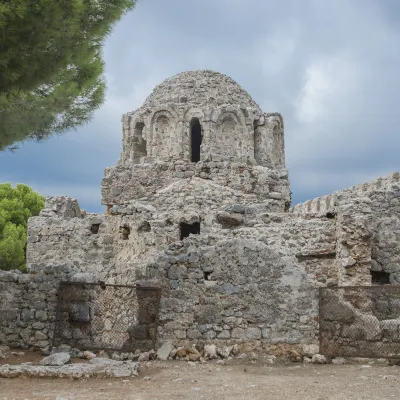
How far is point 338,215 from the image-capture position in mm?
10844

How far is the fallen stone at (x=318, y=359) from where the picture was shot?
8.29 metres

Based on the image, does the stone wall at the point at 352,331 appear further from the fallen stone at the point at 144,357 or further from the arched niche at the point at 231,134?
the arched niche at the point at 231,134

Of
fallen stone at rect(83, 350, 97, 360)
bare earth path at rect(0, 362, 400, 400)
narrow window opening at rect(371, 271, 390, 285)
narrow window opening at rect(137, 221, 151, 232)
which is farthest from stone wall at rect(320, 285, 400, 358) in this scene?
narrow window opening at rect(137, 221, 151, 232)

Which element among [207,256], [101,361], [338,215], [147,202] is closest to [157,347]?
[101,361]

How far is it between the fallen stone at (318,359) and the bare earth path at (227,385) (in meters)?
0.25

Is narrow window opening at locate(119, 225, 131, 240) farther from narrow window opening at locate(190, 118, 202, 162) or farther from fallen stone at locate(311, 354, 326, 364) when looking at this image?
narrow window opening at locate(190, 118, 202, 162)

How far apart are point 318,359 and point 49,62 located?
20.5 feet

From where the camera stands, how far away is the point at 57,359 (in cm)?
796

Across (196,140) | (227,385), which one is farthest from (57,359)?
(196,140)

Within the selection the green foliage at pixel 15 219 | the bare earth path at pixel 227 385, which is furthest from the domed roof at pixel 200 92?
the bare earth path at pixel 227 385

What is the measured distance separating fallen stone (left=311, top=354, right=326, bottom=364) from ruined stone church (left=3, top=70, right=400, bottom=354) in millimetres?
292

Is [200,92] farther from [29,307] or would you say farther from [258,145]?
[29,307]

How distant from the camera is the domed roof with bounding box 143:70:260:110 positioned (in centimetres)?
2253

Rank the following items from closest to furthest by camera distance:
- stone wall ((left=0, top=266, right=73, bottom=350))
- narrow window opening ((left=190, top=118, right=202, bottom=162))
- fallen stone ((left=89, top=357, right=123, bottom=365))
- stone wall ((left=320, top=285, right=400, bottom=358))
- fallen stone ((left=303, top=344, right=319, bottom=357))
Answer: fallen stone ((left=89, top=357, right=123, bottom=365))
stone wall ((left=320, top=285, right=400, bottom=358))
fallen stone ((left=303, top=344, right=319, bottom=357))
stone wall ((left=0, top=266, right=73, bottom=350))
narrow window opening ((left=190, top=118, right=202, bottom=162))
